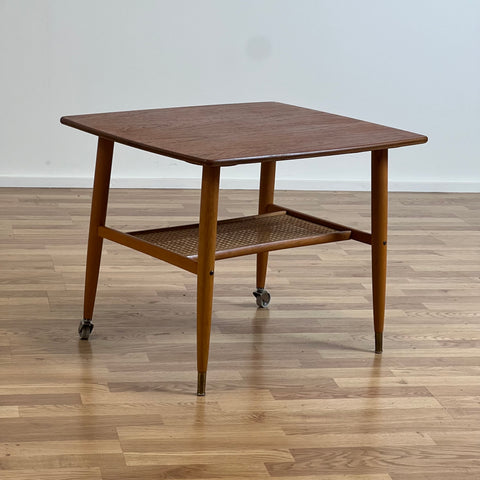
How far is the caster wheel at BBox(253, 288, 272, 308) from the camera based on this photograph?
10.5 ft

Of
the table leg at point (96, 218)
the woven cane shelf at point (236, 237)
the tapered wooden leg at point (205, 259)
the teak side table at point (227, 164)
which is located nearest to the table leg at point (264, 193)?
the teak side table at point (227, 164)

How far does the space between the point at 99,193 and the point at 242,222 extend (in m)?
0.41

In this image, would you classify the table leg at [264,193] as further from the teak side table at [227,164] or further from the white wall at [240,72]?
the white wall at [240,72]

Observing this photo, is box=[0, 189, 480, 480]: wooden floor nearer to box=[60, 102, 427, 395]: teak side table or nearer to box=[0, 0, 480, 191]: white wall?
box=[60, 102, 427, 395]: teak side table

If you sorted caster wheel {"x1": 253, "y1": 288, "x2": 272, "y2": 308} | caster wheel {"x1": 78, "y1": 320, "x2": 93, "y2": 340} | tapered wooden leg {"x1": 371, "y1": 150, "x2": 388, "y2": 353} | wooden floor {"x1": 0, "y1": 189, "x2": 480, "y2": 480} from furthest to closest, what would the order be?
1. caster wheel {"x1": 253, "y1": 288, "x2": 272, "y2": 308}
2. caster wheel {"x1": 78, "y1": 320, "x2": 93, "y2": 340}
3. tapered wooden leg {"x1": 371, "y1": 150, "x2": 388, "y2": 353}
4. wooden floor {"x1": 0, "y1": 189, "x2": 480, "y2": 480}

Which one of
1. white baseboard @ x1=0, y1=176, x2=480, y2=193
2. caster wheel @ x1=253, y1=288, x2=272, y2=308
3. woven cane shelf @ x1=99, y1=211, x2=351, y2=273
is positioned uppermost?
woven cane shelf @ x1=99, y1=211, x2=351, y2=273

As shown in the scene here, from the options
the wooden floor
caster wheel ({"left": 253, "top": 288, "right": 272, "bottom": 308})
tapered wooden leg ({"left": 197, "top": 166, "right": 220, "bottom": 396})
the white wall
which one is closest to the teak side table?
tapered wooden leg ({"left": 197, "top": 166, "right": 220, "bottom": 396})

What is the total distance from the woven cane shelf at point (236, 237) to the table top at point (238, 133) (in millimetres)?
264

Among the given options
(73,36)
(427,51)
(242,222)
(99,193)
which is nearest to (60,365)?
(99,193)

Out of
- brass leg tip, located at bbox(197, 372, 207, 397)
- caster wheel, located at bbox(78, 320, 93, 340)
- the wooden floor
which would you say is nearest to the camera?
the wooden floor

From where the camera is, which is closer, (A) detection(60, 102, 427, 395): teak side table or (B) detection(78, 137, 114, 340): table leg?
(A) detection(60, 102, 427, 395): teak side table

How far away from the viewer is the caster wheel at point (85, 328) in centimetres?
287

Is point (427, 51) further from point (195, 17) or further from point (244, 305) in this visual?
point (244, 305)

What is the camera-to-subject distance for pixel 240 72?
481 centimetres
